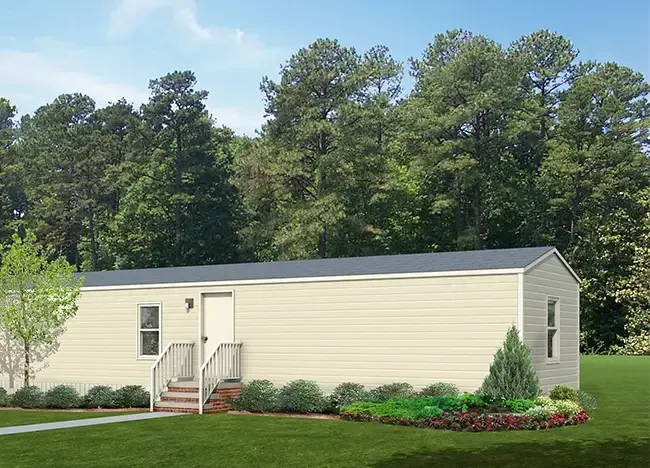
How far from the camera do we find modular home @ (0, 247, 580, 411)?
1725cm

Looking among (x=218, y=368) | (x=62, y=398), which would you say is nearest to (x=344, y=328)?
(x=218, y=368)

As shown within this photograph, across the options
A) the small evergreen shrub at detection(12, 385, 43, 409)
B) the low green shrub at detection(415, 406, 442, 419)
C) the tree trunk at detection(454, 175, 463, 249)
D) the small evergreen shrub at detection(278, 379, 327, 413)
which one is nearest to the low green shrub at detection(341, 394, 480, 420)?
the low green shrub at detection(415, 406, 442, 419)

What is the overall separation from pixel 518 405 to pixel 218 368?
23.7ft

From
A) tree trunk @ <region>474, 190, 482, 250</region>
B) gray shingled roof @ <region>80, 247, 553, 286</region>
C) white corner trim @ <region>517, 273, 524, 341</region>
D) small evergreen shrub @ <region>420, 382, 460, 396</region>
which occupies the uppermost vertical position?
tree trunk @ <region>474, 190, 482, 250</region>

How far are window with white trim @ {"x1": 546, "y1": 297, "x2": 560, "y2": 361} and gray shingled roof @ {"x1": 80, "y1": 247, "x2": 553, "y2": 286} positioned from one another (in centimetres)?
125

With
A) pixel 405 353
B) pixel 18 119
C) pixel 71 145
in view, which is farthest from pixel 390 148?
pixel 18 119

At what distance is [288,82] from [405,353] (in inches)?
1195

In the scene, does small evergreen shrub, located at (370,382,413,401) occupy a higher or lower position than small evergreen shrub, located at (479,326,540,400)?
lower

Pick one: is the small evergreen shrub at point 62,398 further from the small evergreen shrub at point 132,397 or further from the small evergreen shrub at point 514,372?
the small evergreen shrub at point 514,372

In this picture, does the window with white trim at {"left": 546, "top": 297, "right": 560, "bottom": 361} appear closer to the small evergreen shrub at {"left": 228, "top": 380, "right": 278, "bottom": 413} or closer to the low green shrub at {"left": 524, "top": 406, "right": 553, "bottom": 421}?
the low green shrub at {"left": 524, "top": 406, "right": 553, "bottom": 421}

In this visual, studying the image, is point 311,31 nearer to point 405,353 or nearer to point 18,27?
point 18,27

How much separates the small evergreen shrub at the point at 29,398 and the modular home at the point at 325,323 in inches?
88.1

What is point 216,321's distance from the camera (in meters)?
20.7

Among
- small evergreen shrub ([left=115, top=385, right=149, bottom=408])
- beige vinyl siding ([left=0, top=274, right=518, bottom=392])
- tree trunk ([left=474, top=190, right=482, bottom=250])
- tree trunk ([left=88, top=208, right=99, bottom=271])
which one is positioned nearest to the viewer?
beige vinyl siding ([left=0, top=274, right=518, bottom=392])
